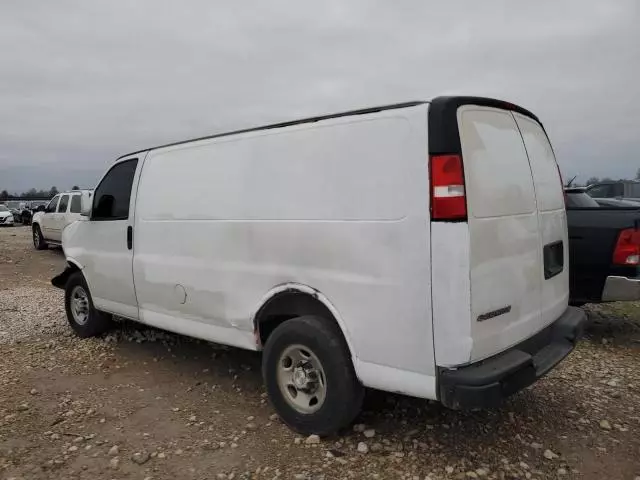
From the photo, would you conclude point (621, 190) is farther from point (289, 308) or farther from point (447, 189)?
point (447, 189)

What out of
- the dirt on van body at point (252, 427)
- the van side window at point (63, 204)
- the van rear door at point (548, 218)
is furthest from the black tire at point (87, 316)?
the van side window at point (63, 204)

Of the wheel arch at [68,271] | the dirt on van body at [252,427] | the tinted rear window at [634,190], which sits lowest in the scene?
the dirt on van body at [252,427]

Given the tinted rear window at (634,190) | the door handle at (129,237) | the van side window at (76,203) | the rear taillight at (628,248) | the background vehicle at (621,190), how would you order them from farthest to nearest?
the van side window at (76,203), the tinted rear window at (634,190), the background vehicle at (621,190), the rear taillight at (628,248), the door handle at (129,237)

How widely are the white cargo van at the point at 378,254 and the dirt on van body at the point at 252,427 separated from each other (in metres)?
0.36

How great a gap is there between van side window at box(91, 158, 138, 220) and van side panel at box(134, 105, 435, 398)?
50 cm

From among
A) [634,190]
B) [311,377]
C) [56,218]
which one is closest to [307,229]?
[311,377]

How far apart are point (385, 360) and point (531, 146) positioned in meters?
1.80

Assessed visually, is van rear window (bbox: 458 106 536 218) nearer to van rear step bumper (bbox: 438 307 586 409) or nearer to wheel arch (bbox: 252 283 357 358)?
van rear step bumper (bbox: 438 307 586 409)

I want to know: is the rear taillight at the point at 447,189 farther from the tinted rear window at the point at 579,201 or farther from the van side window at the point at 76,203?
the van side window at the point at 76,203

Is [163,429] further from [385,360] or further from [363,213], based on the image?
[363,213]

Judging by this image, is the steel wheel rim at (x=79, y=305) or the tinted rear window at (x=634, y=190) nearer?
the steel wheel rim at (x=79, y=305)

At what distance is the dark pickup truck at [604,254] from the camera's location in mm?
5371

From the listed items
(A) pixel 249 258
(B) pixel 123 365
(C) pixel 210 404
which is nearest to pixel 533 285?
(A) pixel 249 258

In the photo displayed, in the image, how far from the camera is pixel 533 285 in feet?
10.8
